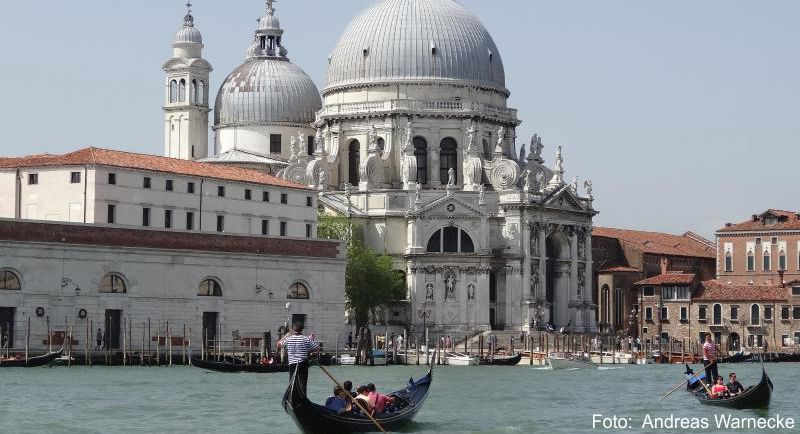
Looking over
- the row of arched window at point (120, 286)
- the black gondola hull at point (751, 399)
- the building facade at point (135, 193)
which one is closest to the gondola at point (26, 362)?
the row of arched window at point (120, 286)

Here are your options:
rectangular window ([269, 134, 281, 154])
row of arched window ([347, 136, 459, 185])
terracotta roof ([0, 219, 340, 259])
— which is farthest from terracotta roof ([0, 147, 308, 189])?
rectangular window ([269, 134, 281, 154])

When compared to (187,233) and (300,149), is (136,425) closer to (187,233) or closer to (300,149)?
(187,233)

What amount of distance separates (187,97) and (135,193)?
22303mm

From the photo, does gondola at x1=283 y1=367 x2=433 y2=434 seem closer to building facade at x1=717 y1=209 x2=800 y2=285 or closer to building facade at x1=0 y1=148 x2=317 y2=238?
building facade at x1=0 y1=148 x2=317 y2=238

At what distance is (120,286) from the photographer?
60250mm

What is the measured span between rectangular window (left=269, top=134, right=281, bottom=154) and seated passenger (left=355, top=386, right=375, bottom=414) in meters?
52.6

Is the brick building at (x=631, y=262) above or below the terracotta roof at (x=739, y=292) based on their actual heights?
above

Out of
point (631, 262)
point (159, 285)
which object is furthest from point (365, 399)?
point (631, 262)

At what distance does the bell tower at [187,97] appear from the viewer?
281 ft

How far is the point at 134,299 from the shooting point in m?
60.3

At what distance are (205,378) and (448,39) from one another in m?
35.6

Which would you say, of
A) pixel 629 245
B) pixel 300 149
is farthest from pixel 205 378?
pixel 629 245

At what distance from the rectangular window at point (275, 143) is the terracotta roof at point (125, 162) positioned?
57.1 ft

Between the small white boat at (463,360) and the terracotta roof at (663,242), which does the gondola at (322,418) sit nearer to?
the small white boat at (463,360)
